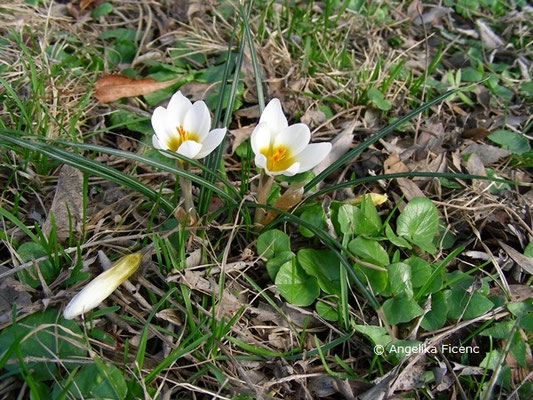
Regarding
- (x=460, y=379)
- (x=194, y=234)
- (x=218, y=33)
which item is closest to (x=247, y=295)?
(x=194, y=234)

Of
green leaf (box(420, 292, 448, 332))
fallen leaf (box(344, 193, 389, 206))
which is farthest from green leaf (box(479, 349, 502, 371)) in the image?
fallen leaf (box(344, 193, 389, 206))

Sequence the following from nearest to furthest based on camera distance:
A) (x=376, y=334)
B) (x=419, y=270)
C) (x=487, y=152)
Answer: (x=376, y=334) < (x=419, y=270) < (x=487, y=152)

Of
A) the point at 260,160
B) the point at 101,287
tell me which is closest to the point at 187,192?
the point at 260,160

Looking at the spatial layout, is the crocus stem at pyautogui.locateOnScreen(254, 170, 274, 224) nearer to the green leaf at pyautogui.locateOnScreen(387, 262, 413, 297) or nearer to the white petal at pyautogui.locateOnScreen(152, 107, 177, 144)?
the white petal at pyautogui.locateOnScreen(152, 107, 177, 144)

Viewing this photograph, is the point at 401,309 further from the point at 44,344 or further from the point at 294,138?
the point at 44,344

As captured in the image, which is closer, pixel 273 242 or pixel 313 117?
pixel 273 242

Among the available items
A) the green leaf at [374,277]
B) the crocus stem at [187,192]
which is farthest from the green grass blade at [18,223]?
the green leaf at [374,277]
